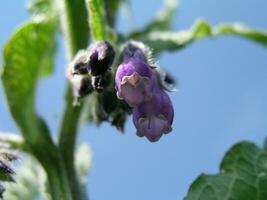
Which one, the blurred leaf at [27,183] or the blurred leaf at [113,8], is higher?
the blurred leaf at [113,8]

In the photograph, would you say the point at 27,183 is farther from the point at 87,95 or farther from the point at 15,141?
the point at 87,95

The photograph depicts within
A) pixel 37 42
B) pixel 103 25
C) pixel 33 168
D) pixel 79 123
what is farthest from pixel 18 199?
pixel 103 25

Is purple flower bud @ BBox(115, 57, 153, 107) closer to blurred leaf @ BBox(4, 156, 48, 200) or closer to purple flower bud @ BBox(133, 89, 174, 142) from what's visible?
purple flower bud @ BBox(133, 89, 174, 142)

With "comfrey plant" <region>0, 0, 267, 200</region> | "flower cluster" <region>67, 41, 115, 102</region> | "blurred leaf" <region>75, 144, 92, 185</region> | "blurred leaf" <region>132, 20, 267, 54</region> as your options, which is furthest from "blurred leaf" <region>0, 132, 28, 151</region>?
"blurred leaf" <region>132, 20, 267, 54</region>

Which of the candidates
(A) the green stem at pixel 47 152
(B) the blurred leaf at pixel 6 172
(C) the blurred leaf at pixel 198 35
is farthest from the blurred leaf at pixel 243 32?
(B) the blurred leaf at pixel 6 172

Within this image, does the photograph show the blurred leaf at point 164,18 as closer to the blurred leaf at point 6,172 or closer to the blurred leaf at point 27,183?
the blurred leaf at point 27,183
